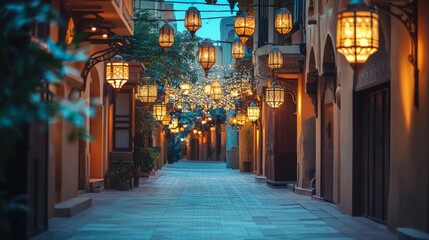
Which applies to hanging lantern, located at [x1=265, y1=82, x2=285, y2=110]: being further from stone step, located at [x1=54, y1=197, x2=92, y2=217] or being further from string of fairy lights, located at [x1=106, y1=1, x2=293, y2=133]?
stone step, located at [x1=54, y1=197, x2=92, y2=217]

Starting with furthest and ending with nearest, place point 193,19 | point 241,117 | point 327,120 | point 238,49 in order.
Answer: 1. point 241,117
2. point 238,49
3. point 193,19
4. point 327,120

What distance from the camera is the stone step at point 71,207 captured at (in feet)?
54.5

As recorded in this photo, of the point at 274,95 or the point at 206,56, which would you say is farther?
the point at 274,95

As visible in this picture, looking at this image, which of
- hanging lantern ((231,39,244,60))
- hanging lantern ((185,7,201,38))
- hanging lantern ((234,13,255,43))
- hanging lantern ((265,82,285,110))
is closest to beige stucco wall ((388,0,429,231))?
hanging lantern ((234,13,255,43))

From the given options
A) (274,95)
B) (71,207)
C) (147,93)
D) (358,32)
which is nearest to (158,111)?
(147,93)

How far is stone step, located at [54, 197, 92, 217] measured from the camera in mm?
16598

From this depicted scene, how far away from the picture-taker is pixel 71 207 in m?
16.8

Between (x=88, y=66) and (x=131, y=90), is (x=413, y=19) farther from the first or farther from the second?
(x=131, y=90)

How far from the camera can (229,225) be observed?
619 inches

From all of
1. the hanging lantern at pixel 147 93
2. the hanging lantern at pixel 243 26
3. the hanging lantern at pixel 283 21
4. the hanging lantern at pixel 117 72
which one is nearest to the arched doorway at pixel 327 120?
the hanging lantern at pixel 283 21

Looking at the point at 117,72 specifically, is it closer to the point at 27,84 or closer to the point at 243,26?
the point at 243,26

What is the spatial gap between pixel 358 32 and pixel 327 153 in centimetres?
965

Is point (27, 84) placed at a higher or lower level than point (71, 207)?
higher

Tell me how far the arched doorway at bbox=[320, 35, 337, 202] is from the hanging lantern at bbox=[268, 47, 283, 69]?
2724mm
